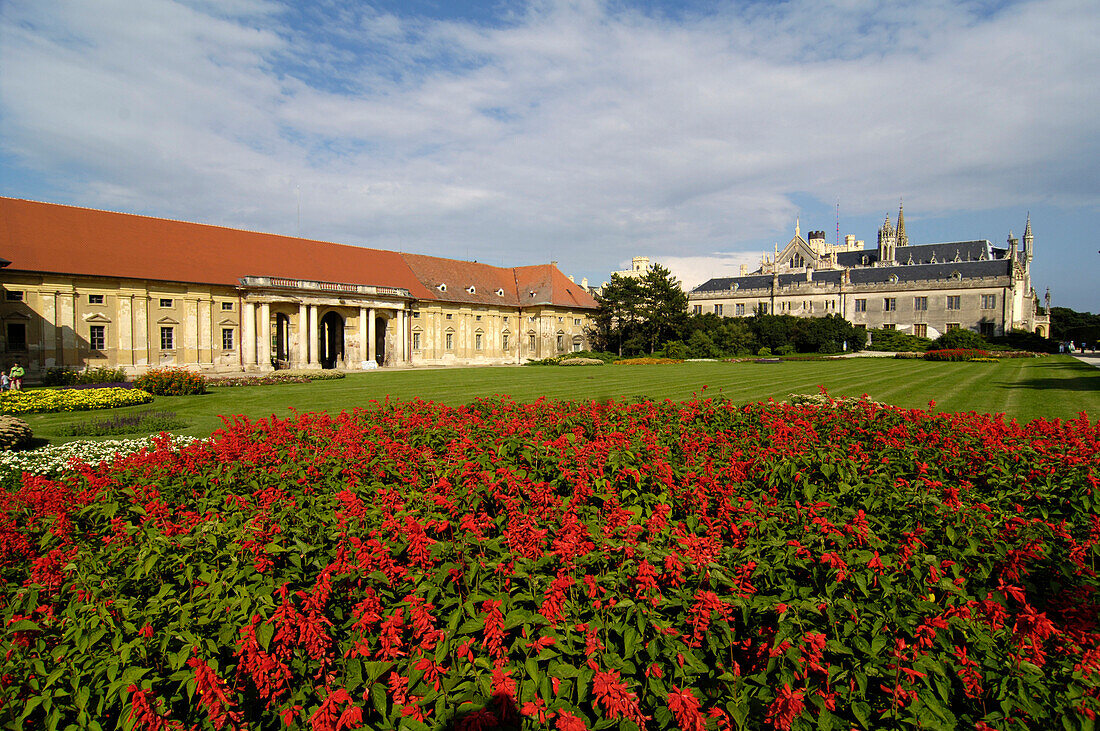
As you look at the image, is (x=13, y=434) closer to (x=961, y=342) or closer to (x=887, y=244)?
(x=961, y=342)

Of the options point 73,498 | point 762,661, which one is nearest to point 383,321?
point 73,498

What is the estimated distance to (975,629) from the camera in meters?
2.67

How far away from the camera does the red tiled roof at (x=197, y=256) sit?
1382 inches

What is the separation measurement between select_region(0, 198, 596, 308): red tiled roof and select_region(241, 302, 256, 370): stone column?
2.35 m

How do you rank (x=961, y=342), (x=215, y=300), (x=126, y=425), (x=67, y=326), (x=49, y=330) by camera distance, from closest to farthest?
1. (x=126, y=425)
2. (x=49, y=330)
3. (x=67, y=326)
4. (x=215, y=300)
5. (x=961, y=342)

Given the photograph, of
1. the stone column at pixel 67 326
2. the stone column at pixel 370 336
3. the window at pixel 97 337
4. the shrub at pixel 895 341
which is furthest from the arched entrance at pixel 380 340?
the shrub at pixel 895 341

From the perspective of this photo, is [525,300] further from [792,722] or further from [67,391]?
[792,722]

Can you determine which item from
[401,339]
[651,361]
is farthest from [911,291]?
[401,339]

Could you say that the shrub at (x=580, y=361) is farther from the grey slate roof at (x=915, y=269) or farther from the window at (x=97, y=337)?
the grey slate roof at (x=915, y=269)

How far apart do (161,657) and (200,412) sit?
18.3m

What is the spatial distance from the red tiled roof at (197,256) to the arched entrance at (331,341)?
14.8 feet

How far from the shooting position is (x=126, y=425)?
15.2m

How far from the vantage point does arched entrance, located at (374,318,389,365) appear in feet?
168

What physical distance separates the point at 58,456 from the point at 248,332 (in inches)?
1320
